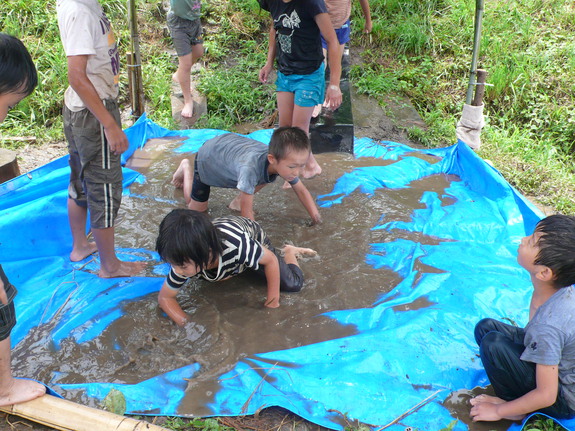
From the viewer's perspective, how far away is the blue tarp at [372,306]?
2.35 metres

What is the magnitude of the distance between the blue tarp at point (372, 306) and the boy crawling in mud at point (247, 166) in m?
0.57

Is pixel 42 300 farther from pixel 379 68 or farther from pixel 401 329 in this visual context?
pixel 379 68

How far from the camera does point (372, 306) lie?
294cm

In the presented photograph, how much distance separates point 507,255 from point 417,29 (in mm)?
4558

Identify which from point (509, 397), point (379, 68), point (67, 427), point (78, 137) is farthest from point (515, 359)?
point (379, 68)

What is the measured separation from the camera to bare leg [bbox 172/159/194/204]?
3.88 m

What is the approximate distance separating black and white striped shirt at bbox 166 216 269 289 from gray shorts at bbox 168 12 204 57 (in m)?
3.18

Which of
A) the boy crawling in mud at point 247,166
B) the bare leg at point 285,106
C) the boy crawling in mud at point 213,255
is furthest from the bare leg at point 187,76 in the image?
the boy crawling in mud at point 213,255

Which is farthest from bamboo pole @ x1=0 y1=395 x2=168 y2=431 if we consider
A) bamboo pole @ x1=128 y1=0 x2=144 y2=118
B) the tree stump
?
bamboo pole @ x1=128 y1=0 x2=144 y2=118

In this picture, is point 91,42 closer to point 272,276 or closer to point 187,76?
point 272,276

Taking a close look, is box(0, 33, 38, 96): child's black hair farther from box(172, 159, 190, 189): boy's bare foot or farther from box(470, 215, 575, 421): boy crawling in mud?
box(470, 215, 575, 421): boy crawling in mud

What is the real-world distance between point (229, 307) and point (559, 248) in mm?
1717

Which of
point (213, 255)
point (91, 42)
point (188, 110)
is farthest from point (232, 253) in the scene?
point (188, 110)

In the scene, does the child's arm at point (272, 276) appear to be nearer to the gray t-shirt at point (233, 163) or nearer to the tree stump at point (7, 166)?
the gray t-shirt at point (233, 163)
